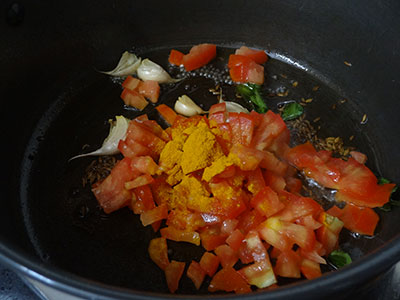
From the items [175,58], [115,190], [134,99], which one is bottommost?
[115,190]

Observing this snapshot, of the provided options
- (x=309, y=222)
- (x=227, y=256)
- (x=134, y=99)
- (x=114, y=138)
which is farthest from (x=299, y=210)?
(x=134, y=99)

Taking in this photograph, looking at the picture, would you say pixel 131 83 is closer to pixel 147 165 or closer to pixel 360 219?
pixel 147 165

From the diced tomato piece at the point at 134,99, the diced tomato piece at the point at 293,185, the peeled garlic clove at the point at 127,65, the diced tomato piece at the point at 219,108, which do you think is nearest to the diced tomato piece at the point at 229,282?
the diced tomato piece at the point at 293,185

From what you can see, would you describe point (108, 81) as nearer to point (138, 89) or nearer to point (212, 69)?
point (138, 89)

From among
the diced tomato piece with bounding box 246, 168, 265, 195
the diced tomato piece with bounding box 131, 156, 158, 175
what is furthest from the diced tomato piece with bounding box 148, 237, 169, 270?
the diced tomato piece with bounding box 246, 168, 265, 195

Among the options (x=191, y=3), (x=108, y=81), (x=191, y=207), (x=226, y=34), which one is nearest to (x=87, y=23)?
(x=108, y=81)

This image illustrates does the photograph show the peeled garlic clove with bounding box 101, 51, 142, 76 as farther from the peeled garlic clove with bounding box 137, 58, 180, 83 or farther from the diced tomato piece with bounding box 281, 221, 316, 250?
the diced tomato piece with bounding box 281, 221, 316, 250

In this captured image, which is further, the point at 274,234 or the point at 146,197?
the point at 146,197
